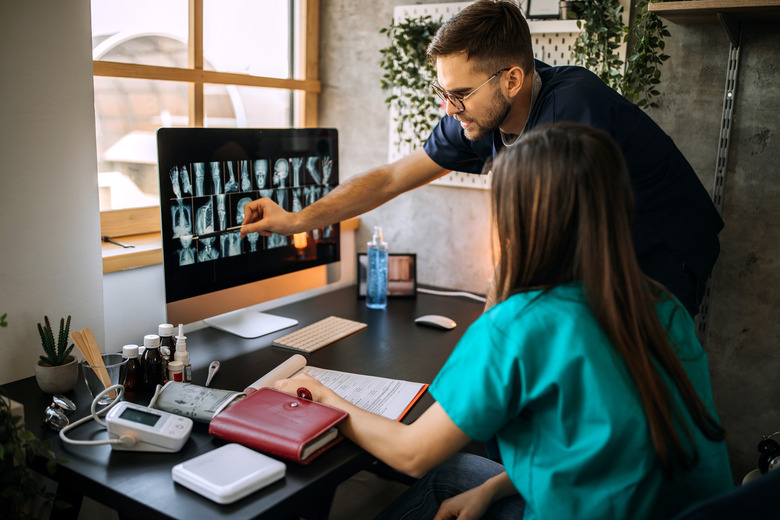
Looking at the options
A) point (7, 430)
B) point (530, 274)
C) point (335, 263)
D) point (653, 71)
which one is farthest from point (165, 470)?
point (653, 71)

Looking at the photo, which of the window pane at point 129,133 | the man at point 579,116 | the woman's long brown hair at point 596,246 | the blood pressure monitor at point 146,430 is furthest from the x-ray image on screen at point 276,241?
the woman's long brown hair at point 596,246

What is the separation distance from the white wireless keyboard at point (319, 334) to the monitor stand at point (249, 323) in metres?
0.08

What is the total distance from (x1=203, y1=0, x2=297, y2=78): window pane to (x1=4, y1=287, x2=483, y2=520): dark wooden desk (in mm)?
936

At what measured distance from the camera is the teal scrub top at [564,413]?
3.26 ft

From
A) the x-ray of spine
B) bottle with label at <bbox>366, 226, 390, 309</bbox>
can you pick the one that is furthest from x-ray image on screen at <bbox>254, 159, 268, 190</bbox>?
bottle with label at <bbox>366, 226, 390, 309</bbox>

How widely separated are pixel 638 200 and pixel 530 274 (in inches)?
26.7

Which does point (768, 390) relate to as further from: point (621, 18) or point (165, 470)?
point (165, 470)

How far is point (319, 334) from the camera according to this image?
6.36 ft

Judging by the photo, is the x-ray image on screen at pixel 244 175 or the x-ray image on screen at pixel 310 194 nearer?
the x-ray image on screen at pixel 244 175

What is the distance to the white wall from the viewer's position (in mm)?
1451

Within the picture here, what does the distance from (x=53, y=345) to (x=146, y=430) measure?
40 centimetres

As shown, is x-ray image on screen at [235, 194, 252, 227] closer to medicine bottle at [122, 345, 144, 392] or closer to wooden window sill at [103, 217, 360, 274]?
wooden window sill at [103, 217, 360, 274]

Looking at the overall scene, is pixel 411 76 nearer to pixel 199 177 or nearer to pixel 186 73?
pixel 186 73

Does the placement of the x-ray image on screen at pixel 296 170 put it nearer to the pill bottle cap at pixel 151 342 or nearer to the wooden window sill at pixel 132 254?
the wooden window sill at pixel 132 254
